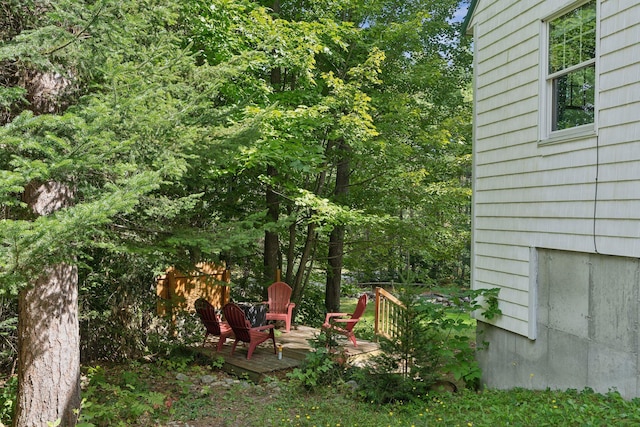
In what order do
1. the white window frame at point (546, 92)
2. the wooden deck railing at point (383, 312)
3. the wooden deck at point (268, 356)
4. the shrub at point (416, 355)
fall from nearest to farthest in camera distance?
the white window frame at point (546, 92) < the shrub at point (416, 355) < the wooden deck at point (268, 356) < the wooden deck railing at point (383, 312)

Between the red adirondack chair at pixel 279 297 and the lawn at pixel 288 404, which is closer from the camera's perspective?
the lawn at pixel 288 404

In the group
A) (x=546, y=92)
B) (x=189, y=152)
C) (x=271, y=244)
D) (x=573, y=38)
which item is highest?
(x=573, y=38)

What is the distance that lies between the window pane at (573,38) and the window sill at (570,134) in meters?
0.69

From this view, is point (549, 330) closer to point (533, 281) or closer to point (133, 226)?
point (533, 281)

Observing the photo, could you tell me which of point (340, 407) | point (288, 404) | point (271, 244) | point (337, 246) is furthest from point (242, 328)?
point (337, 246)

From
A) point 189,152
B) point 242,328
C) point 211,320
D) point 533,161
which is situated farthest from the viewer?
point 211,320

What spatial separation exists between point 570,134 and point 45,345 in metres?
5.61

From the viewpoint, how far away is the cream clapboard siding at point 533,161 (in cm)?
453

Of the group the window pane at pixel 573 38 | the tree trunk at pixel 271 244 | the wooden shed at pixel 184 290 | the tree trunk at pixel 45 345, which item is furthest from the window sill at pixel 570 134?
the tree trunk at pixel 271 244

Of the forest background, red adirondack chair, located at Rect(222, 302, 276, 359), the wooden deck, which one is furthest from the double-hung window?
red adirondack chair, located at Rect(222, 302, 276, 359)

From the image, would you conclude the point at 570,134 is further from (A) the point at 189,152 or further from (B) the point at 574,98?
(A) the point at 189,152

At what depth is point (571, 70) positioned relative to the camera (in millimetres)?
5242

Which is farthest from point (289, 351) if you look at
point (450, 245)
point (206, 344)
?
point (450, 245)

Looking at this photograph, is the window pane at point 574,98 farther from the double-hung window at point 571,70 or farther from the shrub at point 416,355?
the shrub at point 416,355
